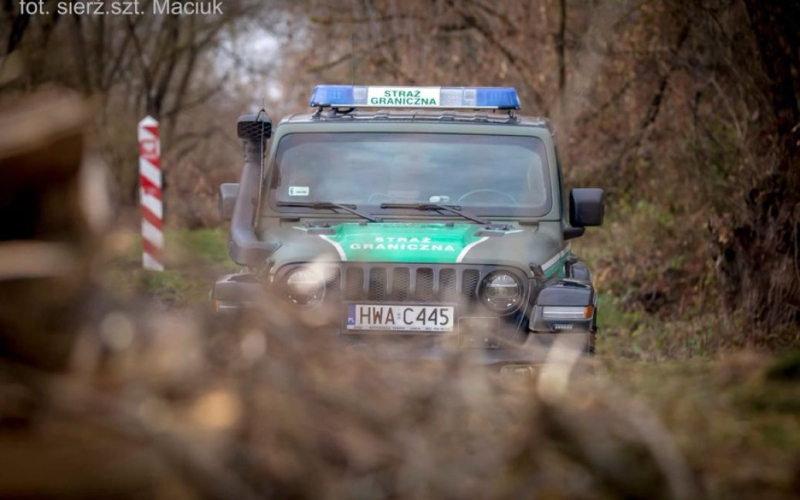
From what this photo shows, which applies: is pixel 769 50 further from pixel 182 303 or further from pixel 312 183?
pixel 182 303

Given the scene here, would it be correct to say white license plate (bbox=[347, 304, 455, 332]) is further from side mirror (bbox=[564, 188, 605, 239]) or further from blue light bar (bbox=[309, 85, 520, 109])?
blue light bar (bbox=[309, 85, 520, 109])

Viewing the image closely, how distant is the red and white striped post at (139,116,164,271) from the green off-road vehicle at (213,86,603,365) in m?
5.03

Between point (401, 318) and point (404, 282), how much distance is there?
19 cm

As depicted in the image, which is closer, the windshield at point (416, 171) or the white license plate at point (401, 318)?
the white license plate at point (401, 318)

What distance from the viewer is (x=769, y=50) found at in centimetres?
935

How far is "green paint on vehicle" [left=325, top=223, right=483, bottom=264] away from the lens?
6.65 meters

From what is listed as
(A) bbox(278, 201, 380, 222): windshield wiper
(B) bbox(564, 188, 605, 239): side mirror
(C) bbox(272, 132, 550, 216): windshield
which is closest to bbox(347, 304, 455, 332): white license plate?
(A) bbox(278, 201, 380, 222): windshield wiper

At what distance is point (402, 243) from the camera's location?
6.74 meters

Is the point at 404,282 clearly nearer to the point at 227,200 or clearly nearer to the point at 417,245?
the point at 417,245

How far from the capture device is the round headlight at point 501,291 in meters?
6.68

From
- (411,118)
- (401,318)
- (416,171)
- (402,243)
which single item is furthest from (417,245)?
(411,118)

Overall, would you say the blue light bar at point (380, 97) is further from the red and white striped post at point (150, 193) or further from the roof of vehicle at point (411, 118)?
the red and white striped post at point (150, 193)

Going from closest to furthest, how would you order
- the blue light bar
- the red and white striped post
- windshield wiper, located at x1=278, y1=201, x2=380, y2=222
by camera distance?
windshield wiper, located at x1=278, y1=201, x2=380, y2=222 < the blue light bar < the red and white striped post

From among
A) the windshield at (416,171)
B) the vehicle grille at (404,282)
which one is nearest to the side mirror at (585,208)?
the windshield at (416,171)
